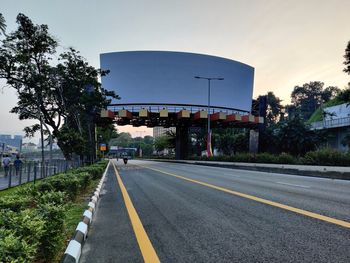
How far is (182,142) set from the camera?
192ft

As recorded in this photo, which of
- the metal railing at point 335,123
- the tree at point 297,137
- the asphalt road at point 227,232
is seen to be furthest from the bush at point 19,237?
the metal railing at point 335,123

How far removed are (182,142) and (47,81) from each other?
39.4 meters

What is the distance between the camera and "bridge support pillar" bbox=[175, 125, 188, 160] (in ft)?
190

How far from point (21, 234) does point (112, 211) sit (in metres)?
4.79

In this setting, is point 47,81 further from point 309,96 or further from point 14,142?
point 309,96

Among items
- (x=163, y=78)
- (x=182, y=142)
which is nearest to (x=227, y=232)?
(x=182, y=142)

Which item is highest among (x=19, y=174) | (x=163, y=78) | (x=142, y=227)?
(x=163, y=78)

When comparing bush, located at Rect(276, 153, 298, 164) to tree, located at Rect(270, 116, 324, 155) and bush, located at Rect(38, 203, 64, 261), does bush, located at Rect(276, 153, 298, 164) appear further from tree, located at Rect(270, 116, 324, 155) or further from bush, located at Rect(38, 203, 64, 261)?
bush, located at Rect(38, 203, 64, 261)

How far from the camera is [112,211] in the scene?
8086 millimetres

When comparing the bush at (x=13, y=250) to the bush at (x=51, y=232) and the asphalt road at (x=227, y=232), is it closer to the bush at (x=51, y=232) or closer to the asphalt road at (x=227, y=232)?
the bush at (x=51, y=232)

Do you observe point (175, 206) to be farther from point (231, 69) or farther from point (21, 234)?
point (231, 69)

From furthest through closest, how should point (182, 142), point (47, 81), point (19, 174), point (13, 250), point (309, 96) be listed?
1. point (309, 96)
2. point (182, 142)
3. point (47, 81)
4. point (19, 174)
5. point (13, 250)

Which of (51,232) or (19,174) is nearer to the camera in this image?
(51,232)

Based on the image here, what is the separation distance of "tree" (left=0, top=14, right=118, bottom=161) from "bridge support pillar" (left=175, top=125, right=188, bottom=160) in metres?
29.9
